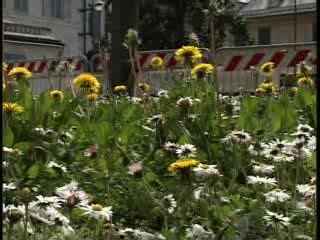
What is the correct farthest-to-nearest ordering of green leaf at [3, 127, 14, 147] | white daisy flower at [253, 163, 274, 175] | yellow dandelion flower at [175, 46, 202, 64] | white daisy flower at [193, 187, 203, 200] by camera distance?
yellow dandelion flower at [175, 46, 202, 64], green leaf at [3, 127, 14, 147], white daisy flower at [253, 163, 274, 175], white daisy flower at [193, 187, 203, 200]

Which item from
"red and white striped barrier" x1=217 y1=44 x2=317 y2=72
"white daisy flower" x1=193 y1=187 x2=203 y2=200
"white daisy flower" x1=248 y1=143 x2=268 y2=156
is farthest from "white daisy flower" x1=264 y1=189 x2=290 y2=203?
"red and white striped barrier" x1=217 y1=44 x2=317 y2=72

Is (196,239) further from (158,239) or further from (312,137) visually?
(312,137)

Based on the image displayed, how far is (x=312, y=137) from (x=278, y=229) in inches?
26.3

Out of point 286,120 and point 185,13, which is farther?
point 185,13

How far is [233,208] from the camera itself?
1.55 m

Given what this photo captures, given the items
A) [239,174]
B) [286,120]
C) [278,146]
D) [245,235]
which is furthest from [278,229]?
[286,120]

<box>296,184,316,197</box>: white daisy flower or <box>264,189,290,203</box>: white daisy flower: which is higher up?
<box>296,184,316,197</box>: white daisy flower

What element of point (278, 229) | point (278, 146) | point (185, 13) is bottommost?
point (278, 229)

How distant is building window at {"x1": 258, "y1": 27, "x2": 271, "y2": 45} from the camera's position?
141ft

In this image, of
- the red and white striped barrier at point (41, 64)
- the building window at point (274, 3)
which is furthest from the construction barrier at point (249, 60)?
the building window at point (274, 3)

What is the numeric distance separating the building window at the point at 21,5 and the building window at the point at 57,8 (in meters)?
2.01

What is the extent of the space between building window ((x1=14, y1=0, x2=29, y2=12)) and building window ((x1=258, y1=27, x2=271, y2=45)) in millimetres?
12876

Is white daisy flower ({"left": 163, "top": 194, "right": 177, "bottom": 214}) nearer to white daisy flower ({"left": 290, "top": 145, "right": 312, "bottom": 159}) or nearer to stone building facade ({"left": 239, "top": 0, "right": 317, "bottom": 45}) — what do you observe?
white daisy flower ({"left": 290, "top": 145, "right": 312, "bottom": 159})

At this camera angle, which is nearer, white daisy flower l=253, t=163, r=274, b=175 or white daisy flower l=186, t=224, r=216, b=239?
white daisy flower l=186, t=224, r=216, b=239
